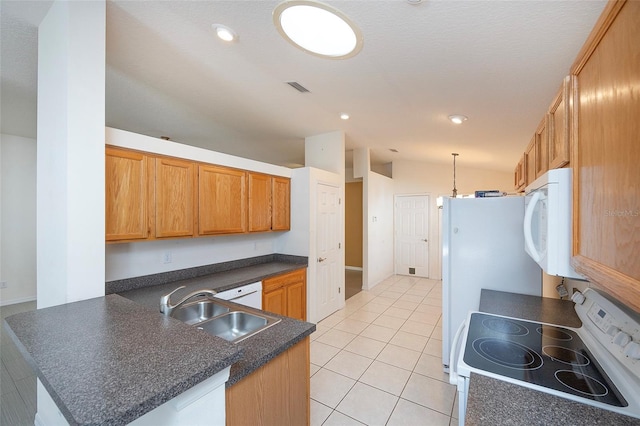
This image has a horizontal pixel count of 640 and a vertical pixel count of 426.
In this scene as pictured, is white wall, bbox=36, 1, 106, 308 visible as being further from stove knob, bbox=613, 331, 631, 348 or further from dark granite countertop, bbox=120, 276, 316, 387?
stove knob, bbox=613, 331, 631, 348

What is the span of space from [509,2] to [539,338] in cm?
170

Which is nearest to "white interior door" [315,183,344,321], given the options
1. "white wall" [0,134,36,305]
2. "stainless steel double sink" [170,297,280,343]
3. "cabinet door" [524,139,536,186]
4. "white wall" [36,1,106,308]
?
"stainless steel double sink" [170,297,280,343]

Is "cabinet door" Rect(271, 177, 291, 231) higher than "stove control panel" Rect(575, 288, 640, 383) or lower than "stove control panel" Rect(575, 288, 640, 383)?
higher

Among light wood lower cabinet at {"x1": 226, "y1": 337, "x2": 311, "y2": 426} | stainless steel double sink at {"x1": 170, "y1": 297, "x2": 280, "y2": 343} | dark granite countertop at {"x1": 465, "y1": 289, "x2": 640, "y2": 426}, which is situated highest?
dark granite countertop at {"x1": 465, "y1": 289, "x2": 640, "y2": 426}

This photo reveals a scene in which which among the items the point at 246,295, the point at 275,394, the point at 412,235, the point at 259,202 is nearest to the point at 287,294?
the point at 246,295

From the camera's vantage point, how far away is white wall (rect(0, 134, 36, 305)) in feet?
13.1

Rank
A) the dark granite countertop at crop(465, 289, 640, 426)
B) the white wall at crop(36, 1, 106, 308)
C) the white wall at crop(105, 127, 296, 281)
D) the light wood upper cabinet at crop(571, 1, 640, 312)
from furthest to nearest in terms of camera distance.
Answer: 1. the white wall at crop(105, 127, 296, 281)
2. the white wall at crop(36, 1, 106, 308)
3. the dark granite countertop at crop(465, 289, 640, 426)
4. the light wood upper cabinet at crop(571, 1, 640, 312)

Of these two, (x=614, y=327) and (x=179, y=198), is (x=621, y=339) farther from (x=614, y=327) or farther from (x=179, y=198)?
(x=179, y=198)

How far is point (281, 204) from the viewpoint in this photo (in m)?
3.56

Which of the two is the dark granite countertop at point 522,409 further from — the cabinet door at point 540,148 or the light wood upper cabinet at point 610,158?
the cabinet door at point 540,148

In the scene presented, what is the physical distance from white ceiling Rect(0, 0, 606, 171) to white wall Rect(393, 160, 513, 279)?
208 centimetres

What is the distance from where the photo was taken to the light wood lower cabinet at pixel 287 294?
292cm

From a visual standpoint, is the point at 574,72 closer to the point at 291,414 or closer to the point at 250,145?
the point at 291,414

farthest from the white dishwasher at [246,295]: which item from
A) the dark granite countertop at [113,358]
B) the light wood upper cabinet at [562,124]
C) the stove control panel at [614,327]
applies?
the light wood upper cabinet at [562,124]
